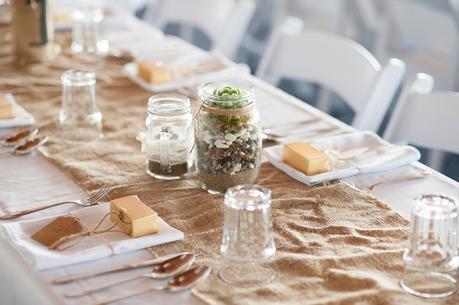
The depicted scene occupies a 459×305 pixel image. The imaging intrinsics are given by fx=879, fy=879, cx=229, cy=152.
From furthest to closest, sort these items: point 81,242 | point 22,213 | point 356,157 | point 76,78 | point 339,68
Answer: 1. point 339,68
2. point 76,78
3. point 356,157
4. point 22,213
5. point 81,242

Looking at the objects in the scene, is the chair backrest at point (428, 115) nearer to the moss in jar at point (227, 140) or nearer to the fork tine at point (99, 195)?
the moss in jar at point (227, 140)

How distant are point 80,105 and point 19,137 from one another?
0.17m

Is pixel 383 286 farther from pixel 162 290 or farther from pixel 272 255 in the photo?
pixel 162 290

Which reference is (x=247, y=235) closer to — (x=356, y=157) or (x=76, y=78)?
(x=356, y=157)

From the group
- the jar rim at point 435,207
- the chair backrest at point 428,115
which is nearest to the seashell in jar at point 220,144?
the jar rim at point 435,207

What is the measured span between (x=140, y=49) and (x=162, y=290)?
143 centimetres

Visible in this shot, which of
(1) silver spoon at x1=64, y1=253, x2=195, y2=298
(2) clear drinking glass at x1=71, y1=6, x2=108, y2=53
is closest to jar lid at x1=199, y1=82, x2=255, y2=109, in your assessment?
(1) silver spoon at x1=64, y1=253, x2=195, y2=298

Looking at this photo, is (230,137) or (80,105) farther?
(80,105)

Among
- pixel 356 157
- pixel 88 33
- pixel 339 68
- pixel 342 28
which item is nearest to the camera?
pixel 356 157

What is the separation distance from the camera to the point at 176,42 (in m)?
2.71

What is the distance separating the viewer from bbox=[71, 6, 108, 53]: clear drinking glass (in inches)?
100

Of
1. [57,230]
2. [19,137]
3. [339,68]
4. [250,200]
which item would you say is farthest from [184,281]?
[339,68]

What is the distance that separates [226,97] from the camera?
1566 millimetres

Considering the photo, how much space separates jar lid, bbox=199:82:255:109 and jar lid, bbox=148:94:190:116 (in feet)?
0.32
